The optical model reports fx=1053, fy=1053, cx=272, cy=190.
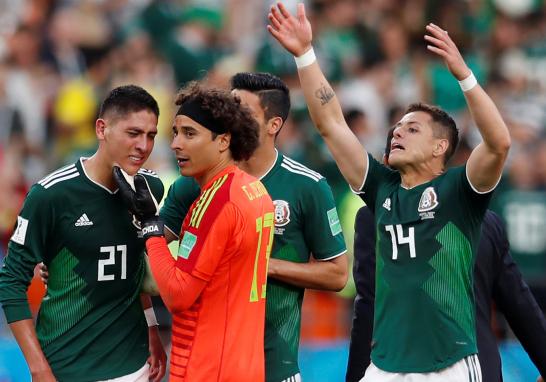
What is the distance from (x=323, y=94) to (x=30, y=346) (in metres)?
1.93

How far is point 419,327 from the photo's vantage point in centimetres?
512

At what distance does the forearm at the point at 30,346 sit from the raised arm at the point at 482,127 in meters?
2.22

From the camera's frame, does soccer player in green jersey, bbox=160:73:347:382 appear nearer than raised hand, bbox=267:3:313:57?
No

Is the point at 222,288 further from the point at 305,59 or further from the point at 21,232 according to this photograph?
the point at 305,59

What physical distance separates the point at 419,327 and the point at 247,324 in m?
0.91

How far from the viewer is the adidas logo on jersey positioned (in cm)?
521

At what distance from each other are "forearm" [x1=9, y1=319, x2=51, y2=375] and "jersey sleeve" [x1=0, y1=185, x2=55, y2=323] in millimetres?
39

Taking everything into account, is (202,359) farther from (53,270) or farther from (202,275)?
(53,270)

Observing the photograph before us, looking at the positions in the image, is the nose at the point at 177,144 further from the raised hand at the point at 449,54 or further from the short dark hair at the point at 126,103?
the raised hand at the point at 449,54

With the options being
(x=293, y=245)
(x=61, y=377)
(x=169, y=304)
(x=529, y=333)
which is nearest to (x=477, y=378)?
(x=529, y=333)

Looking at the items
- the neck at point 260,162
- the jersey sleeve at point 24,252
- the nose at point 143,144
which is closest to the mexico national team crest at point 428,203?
the neck at point 260,162

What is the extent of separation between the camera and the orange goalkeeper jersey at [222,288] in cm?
466

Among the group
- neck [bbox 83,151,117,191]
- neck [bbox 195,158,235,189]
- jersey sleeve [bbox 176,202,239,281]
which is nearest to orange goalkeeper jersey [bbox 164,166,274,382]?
jersey sleeve [bbox 176,202,239,281]

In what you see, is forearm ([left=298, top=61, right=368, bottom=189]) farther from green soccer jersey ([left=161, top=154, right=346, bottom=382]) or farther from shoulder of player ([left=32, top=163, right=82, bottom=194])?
shoulder of player ([left=32, top=163, right=82, bottom=194])
